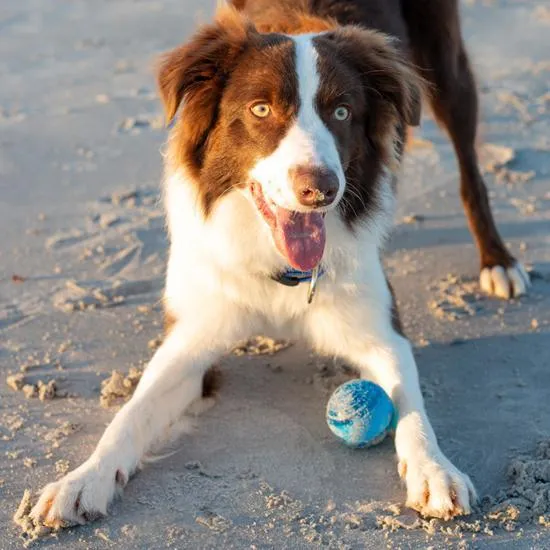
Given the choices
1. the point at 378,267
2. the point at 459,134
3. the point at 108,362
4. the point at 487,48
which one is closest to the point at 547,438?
the point at 378,267

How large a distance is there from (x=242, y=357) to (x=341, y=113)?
1293 mm

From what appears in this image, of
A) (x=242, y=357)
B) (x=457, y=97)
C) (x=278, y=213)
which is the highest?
(x=278, y=213)

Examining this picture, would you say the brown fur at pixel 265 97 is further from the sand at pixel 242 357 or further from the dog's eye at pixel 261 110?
the sand at pixel 242 357

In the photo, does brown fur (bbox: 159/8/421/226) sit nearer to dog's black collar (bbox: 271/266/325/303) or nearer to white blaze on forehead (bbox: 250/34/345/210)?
white blaze on forehead (bbox: 250/34/345/210)

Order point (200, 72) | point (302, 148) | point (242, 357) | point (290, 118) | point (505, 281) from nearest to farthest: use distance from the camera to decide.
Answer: point (302, 148)
point (290, 118)
point (200, 72)
point (242, 357)
point (505, 281)

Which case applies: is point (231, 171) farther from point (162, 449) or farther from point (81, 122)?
point (81, 122)

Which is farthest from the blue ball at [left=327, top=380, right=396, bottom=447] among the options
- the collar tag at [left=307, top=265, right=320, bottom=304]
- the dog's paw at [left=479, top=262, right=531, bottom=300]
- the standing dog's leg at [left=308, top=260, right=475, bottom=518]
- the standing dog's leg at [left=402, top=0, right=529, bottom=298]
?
the standing dog's leg at [left=402, top=0, right=529, bottom=298]

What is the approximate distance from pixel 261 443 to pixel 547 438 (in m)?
1.11

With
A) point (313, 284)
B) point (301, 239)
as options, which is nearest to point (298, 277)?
point (313, 284)

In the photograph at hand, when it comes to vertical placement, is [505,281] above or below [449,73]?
below

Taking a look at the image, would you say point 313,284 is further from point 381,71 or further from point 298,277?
point 381,71

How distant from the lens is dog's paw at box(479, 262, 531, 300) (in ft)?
16.2

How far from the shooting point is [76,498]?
10.4 feet

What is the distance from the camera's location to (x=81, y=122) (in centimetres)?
712
